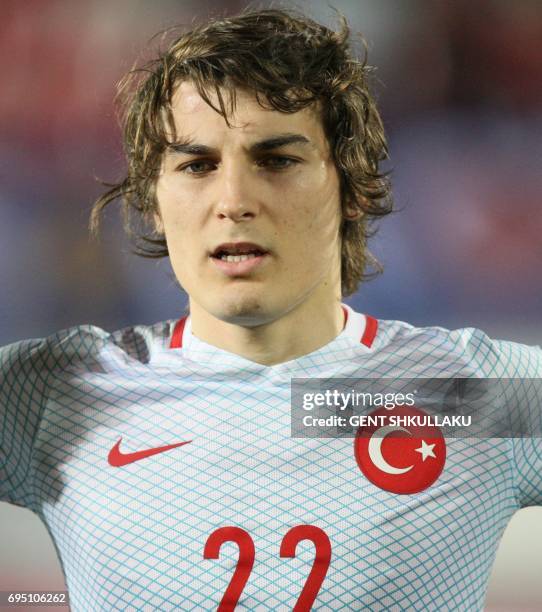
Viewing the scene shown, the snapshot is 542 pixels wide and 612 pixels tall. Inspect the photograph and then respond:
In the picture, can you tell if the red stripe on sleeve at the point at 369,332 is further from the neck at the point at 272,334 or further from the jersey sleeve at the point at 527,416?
the jersey sleeve at the point at 527,416

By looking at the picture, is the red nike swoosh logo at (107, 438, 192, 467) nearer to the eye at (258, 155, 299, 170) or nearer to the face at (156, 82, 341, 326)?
the face at (156, 82, 341, 326)

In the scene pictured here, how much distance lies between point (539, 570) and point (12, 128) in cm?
192

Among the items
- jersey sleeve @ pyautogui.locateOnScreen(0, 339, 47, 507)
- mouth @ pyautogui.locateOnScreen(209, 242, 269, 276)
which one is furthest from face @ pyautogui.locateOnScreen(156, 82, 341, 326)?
jersey sleeve @ pyautogui.locateOnScreen(0, 339, 47, 507)

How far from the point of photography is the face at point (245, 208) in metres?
1.85

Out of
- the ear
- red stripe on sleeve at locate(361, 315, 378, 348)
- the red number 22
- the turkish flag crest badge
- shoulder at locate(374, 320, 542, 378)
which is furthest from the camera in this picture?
the ear

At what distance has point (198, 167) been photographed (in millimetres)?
1923

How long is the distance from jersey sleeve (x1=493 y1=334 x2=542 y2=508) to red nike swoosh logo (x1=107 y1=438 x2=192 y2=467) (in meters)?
0.68

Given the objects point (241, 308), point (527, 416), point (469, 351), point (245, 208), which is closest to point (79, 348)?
point (241, 308)

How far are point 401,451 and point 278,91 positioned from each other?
78 centimetres

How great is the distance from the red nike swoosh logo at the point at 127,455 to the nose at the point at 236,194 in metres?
0.47

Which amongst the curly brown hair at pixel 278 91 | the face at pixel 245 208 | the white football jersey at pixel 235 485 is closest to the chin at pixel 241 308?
the face at pixel 245 208

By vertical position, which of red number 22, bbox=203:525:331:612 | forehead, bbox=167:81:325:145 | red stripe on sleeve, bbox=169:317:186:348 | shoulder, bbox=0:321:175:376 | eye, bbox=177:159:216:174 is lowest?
red number 22, bbox=203:525:331:612

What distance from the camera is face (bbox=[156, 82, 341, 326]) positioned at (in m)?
1.85

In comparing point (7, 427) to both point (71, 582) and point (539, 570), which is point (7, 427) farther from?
point (539, 570)
